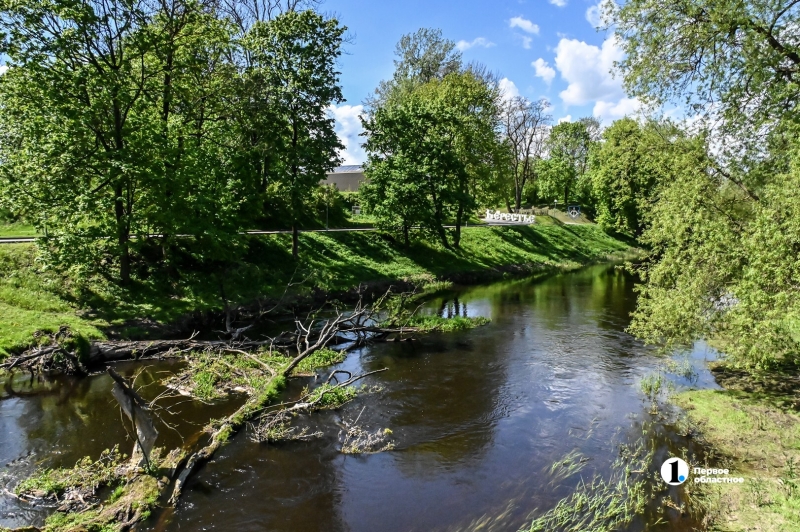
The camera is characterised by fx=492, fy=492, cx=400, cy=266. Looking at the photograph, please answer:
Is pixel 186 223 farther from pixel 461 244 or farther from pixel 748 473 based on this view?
pixel 461 244

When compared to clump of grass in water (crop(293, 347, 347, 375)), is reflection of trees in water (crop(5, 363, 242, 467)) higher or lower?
lower

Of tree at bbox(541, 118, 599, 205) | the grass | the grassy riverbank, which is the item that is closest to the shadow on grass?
the grassy riverbank

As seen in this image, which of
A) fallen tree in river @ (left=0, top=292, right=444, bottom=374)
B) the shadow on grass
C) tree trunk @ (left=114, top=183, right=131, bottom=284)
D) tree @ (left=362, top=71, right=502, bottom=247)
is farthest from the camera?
tree @ (left=362, top=71, right=502, bottom=247)

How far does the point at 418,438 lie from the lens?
40.9ft

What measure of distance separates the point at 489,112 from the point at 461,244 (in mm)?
12308

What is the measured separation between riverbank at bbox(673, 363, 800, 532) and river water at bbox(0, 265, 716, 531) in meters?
0.64

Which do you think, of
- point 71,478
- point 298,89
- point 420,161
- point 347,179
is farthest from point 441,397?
point 347,179

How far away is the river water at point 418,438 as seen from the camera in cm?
949

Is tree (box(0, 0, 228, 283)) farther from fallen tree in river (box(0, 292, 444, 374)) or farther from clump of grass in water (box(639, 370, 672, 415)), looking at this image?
clump of grass in water (box(639, 370, 672, 415))

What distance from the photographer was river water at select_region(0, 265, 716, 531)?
31.1 ft

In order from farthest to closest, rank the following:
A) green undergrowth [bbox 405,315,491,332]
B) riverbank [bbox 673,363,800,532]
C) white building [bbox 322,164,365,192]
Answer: white building [bbox 322,164,365,192]
green undergrowth [bbox 405,315,491,332]
riverbank [bbox 673,363,800,532]

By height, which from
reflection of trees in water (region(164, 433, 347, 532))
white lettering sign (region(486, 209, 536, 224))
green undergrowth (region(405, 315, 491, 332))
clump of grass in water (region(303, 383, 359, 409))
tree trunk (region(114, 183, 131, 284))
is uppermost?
white lettering sign (region(486, 209, 536, 224))

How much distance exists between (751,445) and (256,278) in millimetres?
22513

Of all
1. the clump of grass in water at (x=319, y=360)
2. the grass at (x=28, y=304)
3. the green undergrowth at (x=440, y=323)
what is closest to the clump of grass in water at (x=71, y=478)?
the clump of grass in water at (x=319, y=360)
